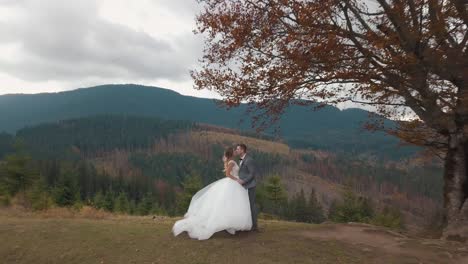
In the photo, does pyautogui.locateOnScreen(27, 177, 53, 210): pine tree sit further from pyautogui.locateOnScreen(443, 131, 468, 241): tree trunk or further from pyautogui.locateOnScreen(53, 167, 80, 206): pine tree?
pyautogui.locateOnScreen(443, 131, 468, 241): tree trunk

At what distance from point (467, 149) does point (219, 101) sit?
10.0 metres

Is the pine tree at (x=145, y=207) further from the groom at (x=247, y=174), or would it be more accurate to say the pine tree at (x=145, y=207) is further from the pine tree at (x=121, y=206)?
the groom at (x=247, y=174)

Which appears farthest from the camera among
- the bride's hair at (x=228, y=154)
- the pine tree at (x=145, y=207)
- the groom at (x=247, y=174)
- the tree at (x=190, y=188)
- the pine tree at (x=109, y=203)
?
the pine tree at (x=145, y=207)

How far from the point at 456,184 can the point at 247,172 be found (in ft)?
28.1

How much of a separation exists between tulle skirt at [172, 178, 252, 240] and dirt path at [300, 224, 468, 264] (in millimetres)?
2541

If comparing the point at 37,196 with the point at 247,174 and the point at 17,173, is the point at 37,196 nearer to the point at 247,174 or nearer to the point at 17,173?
the point at 17,173

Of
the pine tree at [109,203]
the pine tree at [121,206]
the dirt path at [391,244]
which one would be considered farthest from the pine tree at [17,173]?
the dirt path at [391,244]

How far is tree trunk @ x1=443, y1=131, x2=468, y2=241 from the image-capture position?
15327 millimetres

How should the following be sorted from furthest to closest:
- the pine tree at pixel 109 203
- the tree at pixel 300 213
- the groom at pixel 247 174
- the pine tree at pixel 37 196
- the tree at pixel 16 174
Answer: the tree at pixel 300 213 → the pine tree at pixel 109 203 → the tree at pixel 16 174 → the pine tree at pixel 37 196 → the groom at pixel 247 174

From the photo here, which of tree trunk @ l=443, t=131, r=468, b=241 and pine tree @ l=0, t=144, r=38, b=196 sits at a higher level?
tree trunk @ l=443, t=131, r=468, b=241

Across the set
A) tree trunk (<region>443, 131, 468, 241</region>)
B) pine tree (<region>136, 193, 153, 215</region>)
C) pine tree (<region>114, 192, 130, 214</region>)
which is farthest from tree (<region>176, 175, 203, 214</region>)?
tree trunk (<region>443, 131, 468, 241</region>)

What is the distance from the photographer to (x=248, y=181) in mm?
14055

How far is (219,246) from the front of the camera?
12.7 metres

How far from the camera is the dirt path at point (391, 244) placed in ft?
40.2
